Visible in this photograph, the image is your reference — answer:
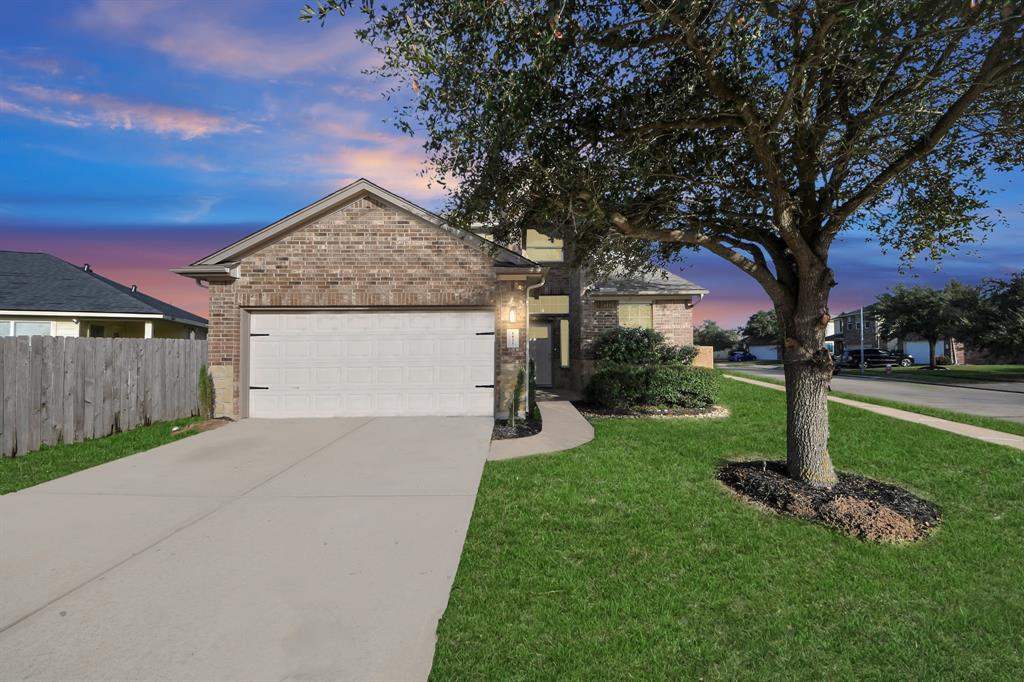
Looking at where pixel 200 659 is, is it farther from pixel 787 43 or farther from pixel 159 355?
pixel 159 355

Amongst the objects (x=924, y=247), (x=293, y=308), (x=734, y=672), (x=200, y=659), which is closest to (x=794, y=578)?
(x=734, y=672)

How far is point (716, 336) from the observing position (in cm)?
9625

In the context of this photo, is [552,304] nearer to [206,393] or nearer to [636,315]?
[636,315]

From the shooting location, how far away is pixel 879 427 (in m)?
10.4

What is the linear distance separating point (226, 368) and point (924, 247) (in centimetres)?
1240

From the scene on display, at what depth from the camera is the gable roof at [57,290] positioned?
16.7 meters

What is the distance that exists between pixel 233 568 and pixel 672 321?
48.2ft

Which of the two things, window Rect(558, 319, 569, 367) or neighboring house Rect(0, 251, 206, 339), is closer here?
neighboring house Rect(0, 251, 206, 339)

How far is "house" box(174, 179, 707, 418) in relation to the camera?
35.7ft

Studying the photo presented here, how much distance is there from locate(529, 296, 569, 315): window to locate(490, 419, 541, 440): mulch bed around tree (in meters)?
6.79

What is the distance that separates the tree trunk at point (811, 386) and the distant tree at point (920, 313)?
37.5 metres

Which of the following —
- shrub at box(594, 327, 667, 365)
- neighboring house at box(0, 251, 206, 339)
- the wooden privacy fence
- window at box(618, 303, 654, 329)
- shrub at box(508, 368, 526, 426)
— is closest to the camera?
the wooden privacy fence

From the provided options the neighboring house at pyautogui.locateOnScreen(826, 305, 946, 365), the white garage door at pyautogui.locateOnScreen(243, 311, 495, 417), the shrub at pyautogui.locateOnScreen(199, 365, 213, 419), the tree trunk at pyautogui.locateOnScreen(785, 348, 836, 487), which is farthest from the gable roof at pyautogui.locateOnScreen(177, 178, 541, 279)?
the neighboring house at pyautogui.locateOnScreen(826, 305, 946, 365)

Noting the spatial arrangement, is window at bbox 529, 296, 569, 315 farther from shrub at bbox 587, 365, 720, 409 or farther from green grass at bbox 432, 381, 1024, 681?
green grass at bbox 432, 381, 1024, 681
